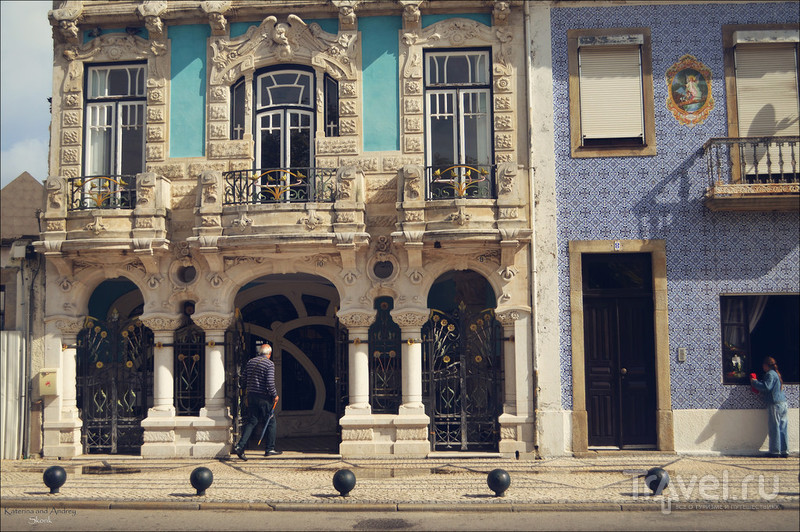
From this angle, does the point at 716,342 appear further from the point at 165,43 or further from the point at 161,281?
the point at 165,43

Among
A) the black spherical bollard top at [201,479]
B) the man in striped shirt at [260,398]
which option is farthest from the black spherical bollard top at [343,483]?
the man in striped shirt at [260,398]

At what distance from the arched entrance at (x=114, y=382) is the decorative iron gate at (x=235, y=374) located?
5.22 ft

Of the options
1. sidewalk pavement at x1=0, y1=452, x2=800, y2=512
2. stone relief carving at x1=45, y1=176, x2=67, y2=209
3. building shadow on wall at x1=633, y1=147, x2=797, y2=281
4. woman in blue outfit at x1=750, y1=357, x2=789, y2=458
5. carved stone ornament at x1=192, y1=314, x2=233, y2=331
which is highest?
stone relief carving at x1=45, y1=176, x2=67, y2=209

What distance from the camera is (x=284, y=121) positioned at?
16172 mm

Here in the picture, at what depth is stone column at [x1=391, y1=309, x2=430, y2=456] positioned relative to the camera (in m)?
15.0

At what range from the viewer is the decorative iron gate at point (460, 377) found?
15.4 metres

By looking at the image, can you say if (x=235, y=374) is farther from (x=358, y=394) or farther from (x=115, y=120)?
(x=115, y=120)

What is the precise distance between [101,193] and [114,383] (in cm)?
356

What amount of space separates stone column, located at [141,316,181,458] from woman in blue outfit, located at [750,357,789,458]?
34.3 feet

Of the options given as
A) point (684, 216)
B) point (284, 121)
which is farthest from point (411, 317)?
point (684, 216)

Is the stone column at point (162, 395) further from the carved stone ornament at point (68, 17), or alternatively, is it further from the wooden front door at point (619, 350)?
the wooden front door at point (619, 350)

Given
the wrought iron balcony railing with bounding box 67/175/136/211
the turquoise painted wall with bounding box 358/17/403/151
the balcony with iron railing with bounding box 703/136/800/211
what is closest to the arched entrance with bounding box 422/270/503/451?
the turquoise painted wall with bounding box 358/17/403/151

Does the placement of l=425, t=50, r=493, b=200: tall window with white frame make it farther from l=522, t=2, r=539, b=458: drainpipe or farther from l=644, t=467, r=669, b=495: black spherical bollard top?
l=644, t=467, r=669, b=495: black spherical bollard top

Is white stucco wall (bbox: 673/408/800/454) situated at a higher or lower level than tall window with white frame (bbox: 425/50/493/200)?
lower
